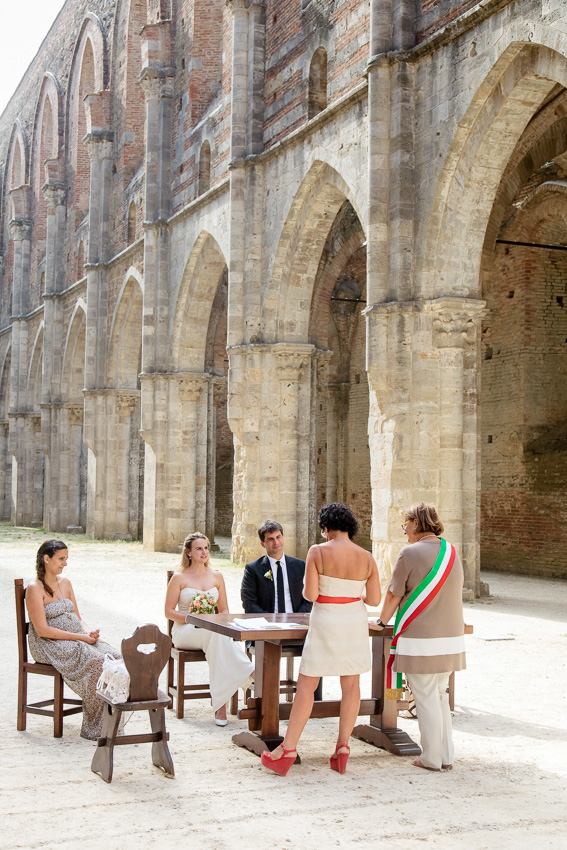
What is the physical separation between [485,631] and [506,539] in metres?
7.52

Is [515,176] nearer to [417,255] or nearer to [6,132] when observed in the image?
[417,255]

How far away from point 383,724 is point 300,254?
11711mm

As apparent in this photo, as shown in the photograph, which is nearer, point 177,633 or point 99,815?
point 99,815

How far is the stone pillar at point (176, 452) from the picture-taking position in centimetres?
2120

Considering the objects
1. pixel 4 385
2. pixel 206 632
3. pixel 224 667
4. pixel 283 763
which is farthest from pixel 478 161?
pixel 4 385

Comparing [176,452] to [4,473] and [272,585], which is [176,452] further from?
[4,473]

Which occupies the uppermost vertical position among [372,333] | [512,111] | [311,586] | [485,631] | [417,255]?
[512,111]

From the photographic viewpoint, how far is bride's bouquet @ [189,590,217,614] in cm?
645

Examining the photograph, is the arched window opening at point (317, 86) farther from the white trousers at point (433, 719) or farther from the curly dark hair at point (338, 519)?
the white trousers at point (433, 719)

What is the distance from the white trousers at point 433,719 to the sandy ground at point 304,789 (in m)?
0.10

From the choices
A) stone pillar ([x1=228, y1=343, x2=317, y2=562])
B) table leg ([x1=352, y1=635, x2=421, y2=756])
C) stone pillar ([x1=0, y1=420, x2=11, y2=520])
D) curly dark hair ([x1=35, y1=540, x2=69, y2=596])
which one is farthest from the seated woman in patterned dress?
stone pillar ([x1=0, y1=420, x2=11, y2=520])

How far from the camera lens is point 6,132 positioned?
42.4 m

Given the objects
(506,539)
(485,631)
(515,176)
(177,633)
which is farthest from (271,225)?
(177,633)

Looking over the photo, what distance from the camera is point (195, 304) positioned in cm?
2094
